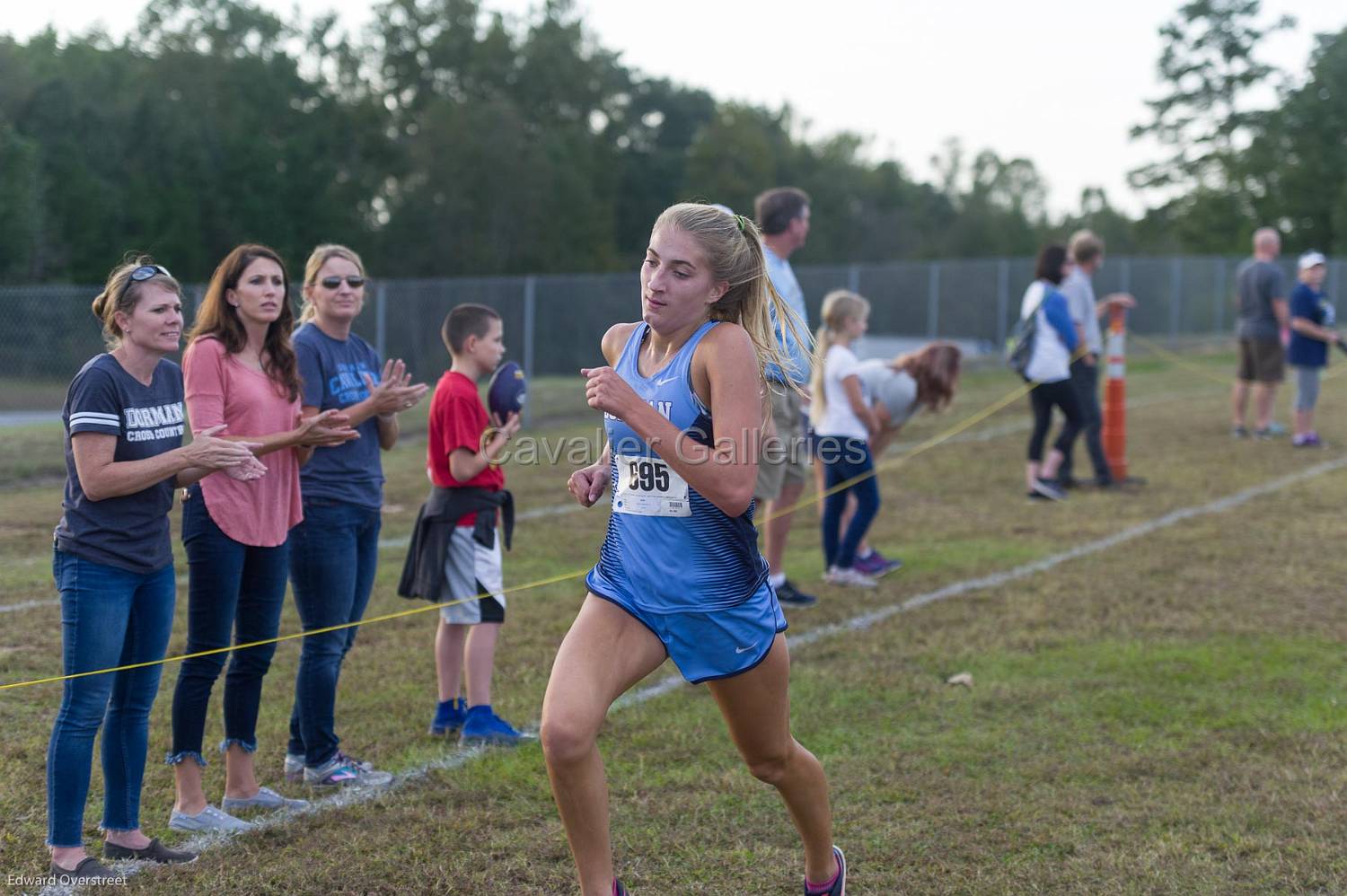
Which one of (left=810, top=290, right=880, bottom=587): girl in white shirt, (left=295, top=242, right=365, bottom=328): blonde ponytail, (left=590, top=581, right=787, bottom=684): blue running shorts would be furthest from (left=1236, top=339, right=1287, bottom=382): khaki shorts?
(left=590, top=581, right=787, bottom=684): blue running shorts

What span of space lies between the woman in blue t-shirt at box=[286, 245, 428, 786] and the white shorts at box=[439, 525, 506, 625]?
40 centimetres

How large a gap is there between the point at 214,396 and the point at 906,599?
4.54 metres

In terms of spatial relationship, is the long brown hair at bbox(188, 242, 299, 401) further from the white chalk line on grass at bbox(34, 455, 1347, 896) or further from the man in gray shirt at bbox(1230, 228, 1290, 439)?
the man in gray shirt at bbox(1230, 228, 1290, 439)

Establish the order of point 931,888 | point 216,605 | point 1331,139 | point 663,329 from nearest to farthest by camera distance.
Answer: point 663,329, point 931,888, point 216,605, point 1331,139

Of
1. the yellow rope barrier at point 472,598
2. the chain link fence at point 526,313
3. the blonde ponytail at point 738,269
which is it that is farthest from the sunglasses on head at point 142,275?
the chain link fence at point 526,313

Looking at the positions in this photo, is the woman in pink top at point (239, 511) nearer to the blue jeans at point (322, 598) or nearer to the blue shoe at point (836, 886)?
the blue jeans at point (322, 598)

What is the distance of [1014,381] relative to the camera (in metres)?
22.5

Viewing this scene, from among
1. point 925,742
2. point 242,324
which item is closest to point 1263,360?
point 925,742

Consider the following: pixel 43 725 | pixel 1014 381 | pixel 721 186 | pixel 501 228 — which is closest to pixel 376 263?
pixel 501 228

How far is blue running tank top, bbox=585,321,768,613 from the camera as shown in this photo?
10.9 feet

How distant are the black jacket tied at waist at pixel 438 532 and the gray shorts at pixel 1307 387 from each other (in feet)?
A: 35.6

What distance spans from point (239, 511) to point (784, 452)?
361 cm

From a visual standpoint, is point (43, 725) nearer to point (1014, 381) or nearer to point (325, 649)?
point (325, 649)

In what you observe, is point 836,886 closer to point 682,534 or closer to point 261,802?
point 682,534
